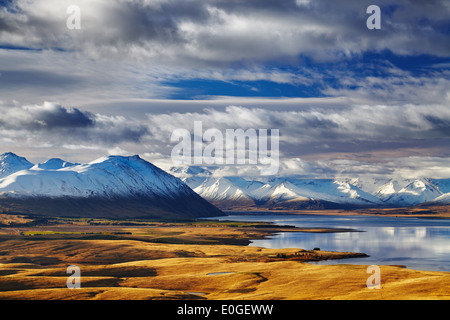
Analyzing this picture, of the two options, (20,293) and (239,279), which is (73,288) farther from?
(239,279)

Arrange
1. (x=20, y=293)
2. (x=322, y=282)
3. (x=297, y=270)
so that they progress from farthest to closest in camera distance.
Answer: (x=297, y=270) → (x=322, y=282) → (x=20, y=293)

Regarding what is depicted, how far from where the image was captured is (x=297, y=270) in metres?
108

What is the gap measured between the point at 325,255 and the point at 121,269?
64.9 meters

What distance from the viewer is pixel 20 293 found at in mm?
82562

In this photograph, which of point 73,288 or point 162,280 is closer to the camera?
point 73,288
